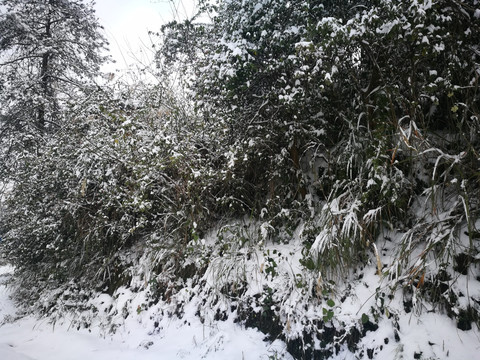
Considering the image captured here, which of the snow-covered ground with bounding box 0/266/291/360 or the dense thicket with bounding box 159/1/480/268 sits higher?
the dense thicket with bounding box 159/1/480/268

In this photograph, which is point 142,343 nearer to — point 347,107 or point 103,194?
point 103,194

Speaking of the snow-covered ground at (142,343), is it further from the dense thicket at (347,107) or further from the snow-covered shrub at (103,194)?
the dense thicket at (347,107)

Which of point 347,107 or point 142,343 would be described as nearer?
point 142,343

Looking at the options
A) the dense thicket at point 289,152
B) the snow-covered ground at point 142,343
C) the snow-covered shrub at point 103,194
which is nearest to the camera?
the dense thicket at point 289,152

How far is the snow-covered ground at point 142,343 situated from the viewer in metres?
2.70

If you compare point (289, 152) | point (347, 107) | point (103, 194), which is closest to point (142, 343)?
point (103, 194)

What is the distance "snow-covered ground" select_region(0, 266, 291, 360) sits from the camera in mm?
2699

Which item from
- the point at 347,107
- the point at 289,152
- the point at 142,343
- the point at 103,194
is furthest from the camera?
the point at 103,194

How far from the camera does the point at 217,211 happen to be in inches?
174

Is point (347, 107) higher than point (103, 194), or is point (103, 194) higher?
point (103, 194)

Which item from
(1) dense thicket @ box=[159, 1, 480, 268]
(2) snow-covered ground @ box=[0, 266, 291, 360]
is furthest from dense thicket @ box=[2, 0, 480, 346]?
(2) snow-covered ground @ box=[0, 266, 291, 360]

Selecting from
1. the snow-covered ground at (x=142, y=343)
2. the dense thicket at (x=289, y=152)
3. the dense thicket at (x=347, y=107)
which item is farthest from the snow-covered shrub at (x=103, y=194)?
the snow-covered ground at (x=142, y=343)

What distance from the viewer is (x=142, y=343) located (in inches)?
129

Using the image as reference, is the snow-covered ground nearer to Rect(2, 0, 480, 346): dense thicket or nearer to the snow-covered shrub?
Rect(2, 0, 480, 346): dense thicket
